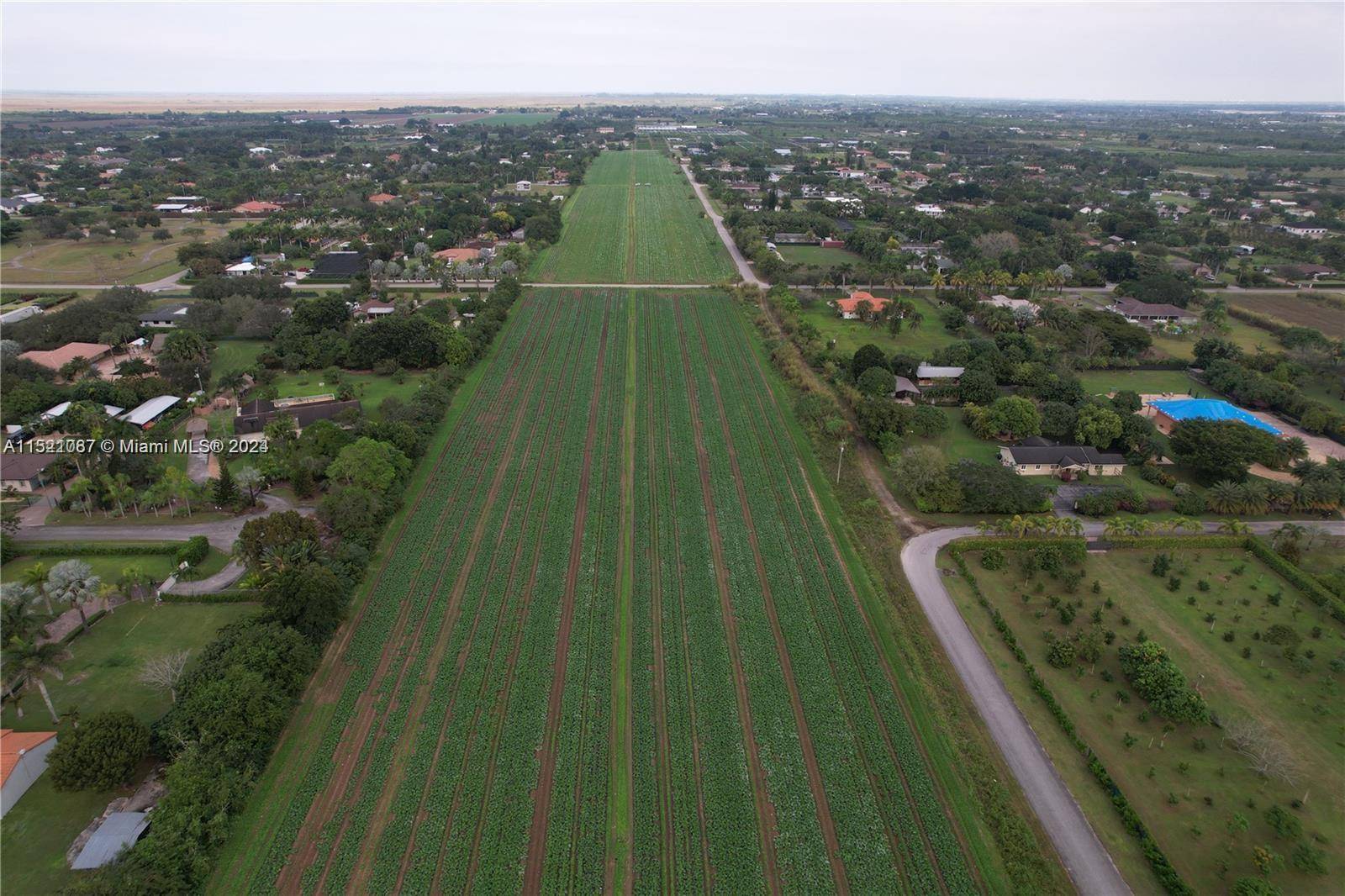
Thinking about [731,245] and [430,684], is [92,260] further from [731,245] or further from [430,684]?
[430,684]

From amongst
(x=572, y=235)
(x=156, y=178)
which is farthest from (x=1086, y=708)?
(x=156, y=178)

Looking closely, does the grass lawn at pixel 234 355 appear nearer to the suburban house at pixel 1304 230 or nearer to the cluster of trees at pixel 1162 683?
the cluster of trees at pixel 1162 683

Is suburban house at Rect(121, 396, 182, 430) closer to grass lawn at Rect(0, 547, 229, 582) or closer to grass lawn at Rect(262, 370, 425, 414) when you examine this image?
grass lawn at Rect(262, 370, 425, 414)

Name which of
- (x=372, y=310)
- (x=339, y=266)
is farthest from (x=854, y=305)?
(x=339, y=266)

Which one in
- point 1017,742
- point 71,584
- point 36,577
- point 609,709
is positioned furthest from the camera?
A: point 71,584

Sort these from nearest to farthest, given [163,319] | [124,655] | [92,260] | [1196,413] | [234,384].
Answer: [124,655]
[1196,413]
[234,384]
[163,319]
[92,260]

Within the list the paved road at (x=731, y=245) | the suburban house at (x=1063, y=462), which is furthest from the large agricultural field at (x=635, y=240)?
the suburban house at (x=1063, y=462)

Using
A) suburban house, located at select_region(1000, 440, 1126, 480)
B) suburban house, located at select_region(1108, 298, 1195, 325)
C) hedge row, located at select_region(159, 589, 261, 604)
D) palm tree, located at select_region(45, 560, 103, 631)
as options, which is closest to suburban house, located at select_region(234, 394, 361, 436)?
hedge row, located at select_region(159, 589, 261, 604)
